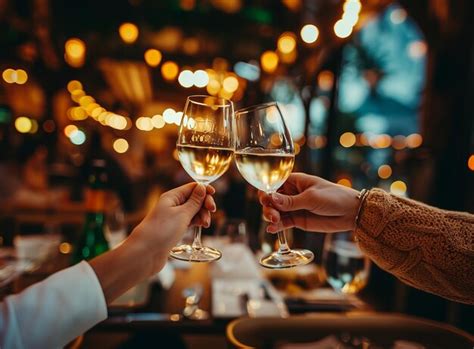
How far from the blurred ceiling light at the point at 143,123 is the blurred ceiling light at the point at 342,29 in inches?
552

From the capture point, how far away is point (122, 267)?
67 cm

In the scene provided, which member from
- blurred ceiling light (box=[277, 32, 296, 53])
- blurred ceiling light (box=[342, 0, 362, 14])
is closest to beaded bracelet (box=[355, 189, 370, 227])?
blurred ceiling light (box=[342, 0, 362, 14])

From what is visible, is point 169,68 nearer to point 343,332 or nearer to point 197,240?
point 197,240

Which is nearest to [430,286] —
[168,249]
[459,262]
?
[459,262]

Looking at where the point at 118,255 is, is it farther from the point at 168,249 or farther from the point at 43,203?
the point at 43,203

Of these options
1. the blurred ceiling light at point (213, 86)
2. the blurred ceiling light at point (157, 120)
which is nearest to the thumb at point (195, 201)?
the blurred ceiling light at point (213, 86)

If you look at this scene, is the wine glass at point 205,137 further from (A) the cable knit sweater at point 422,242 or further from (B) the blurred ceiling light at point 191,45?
(B) the blurred ceiling light at point 191,45

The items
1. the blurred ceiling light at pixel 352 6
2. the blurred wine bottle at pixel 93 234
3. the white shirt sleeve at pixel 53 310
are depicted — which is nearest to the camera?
the white shirt sleeve at pixel 53 310

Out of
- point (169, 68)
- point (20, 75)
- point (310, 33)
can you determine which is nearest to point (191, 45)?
point (169, 68)

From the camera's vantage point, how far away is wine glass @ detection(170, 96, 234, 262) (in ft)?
2.78

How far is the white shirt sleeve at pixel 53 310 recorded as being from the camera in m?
0.60

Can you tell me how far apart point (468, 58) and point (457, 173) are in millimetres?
884

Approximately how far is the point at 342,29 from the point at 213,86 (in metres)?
4.14

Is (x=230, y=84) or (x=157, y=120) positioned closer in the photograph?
(x=230, y=84)
